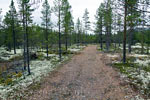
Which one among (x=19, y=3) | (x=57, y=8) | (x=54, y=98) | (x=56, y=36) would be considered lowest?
(x=54, y=98)

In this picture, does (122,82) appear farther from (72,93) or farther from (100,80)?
(72,93)

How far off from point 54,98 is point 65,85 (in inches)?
→ 76.4

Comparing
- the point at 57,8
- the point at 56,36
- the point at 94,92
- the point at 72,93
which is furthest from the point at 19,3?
the point at 94,92

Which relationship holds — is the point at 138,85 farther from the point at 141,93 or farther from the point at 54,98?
the point at 54,98

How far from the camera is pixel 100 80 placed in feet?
31.1

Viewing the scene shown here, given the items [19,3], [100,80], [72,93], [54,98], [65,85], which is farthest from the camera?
[19,3]

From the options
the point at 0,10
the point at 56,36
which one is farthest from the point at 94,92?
the point at 0,10

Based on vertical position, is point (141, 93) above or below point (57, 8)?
below

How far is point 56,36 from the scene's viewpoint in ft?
69.3

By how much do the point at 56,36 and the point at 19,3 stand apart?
9.59 metres

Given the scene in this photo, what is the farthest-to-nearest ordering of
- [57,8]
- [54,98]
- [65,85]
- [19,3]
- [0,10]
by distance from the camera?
[0,10] < [57,8] < [19,3] < [65,85] < [54,98]

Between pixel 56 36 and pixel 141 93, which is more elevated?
pixel 56 36

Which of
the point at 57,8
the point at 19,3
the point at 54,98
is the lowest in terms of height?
the point at 54,98

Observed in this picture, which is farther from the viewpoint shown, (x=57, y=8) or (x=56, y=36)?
(x=56, y=36)
